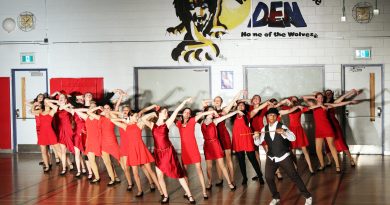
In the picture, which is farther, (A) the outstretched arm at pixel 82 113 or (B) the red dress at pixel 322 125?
(B) the red dress at pixel 322 125

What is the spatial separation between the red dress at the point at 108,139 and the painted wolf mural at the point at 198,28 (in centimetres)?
525

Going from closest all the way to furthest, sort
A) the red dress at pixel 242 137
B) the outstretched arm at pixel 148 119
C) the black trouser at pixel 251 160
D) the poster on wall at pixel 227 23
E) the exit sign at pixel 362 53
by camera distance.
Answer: the outstretched arm at pixel 148 119, the red dress at pixel 242 137, the black trouser at pixel 251 160, the exit sign at pixel 362 53, the poster on wall at pixel 227 23

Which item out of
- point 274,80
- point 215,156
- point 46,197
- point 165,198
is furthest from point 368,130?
point 46,197

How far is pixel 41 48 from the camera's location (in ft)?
62.8

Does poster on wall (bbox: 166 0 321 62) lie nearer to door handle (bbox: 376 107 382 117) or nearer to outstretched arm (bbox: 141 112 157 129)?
door handle (bbox: 376 107 382 117)

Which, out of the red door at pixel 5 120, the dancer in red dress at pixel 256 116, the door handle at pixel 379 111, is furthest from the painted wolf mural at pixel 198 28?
the red door at pixel 5 120

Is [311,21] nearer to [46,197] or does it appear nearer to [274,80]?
[274,80]

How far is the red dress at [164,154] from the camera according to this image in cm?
1150

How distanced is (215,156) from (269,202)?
62.7 inches

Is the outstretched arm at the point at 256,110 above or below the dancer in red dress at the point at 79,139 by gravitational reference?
above

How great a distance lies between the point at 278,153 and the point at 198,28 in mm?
8065

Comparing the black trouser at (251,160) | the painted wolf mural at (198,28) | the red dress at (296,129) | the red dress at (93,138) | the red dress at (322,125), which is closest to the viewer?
the black trouser at (251,160)

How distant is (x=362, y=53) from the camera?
58.2ft

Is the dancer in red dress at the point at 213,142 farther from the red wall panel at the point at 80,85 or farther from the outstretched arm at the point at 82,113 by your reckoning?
the red wall panel at the point at 80,85
